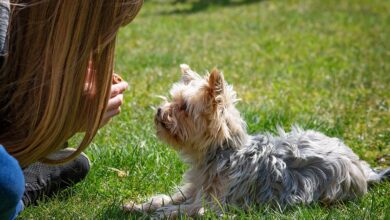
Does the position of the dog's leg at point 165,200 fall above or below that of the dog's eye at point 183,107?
below

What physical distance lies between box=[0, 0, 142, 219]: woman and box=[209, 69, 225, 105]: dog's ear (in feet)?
2.40

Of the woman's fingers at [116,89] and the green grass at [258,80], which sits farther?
the green grass at [258,80]

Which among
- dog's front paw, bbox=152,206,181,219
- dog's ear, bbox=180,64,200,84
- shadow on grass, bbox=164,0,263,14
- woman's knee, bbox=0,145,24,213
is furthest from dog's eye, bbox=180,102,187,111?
shadow on grass, bbox=164,0,263,14

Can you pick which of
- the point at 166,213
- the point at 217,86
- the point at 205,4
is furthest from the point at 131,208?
the point at 205,4

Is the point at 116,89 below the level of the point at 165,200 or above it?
above

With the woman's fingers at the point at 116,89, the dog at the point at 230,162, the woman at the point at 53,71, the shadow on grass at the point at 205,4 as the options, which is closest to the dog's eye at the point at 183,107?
the dog at the point at 230,162

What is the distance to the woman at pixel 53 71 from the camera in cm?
330

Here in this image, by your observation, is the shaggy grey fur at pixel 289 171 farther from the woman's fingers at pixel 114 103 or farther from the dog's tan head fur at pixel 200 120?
the woman's fingers at pixel 114 103

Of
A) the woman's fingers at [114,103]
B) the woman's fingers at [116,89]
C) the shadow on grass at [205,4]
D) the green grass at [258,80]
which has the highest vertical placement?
the woman's fingers at [116,89]

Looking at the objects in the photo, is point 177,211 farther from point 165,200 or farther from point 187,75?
point 187,75

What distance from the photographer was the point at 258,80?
8414mm

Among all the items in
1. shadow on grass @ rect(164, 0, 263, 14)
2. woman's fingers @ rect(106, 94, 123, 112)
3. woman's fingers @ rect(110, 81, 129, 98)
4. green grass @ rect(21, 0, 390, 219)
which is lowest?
green grass @ rect(21, 0, 390, 219)

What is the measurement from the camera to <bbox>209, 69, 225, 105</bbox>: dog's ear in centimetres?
400

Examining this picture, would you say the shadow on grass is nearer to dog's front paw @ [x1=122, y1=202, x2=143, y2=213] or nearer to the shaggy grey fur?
the shaggy grey fur
